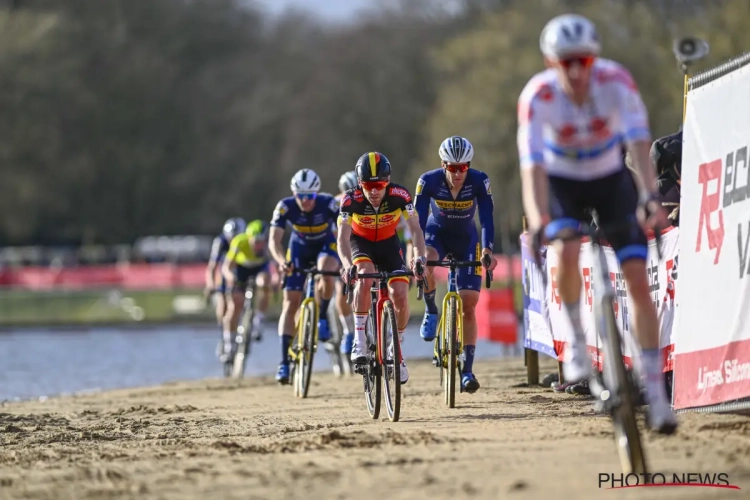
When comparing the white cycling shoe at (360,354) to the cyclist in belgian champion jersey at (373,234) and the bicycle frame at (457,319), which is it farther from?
the bicycle frame at (457,319)

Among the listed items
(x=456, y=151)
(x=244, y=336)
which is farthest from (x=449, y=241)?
(x=244, y=336)

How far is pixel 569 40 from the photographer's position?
24.0ft

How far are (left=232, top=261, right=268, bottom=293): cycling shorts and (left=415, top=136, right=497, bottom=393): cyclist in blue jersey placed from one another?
24.5ft

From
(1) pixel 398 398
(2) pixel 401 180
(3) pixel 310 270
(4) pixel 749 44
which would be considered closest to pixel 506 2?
(2) pixel 401 180

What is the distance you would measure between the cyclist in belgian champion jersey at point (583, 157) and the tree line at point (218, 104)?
3768 cm

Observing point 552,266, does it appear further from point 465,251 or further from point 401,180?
point 401,180

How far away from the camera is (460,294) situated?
12.6 meters

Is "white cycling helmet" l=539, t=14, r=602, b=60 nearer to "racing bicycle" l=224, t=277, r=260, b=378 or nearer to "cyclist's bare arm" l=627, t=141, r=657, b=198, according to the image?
"cyclist's bare arm" l=627, t=141, r=657, b=198

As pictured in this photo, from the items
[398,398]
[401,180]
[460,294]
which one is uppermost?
[401,180]

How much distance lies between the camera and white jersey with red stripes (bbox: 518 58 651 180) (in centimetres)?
743

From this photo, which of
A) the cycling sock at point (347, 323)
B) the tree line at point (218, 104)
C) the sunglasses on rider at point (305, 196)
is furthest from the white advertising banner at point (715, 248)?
the tree line at point (218, 104)

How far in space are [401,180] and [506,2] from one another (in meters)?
8.49

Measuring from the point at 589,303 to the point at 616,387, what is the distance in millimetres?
5525

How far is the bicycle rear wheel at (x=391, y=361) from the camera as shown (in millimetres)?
10812
